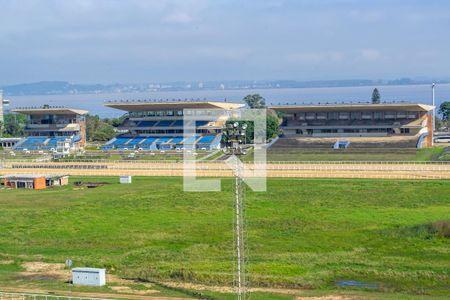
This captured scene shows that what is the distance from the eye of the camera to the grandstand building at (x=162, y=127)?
84.2 m

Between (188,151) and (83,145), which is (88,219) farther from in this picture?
(83,145)

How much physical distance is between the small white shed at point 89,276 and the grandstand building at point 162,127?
182 feet

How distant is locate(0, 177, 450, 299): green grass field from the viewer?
2655 cm

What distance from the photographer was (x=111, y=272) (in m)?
28.0

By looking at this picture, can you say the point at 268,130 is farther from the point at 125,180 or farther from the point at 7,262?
the point at 7,262

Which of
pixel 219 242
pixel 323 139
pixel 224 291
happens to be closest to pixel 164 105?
Answer: pixel 323 139

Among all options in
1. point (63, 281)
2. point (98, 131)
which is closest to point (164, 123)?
point (98, 131)

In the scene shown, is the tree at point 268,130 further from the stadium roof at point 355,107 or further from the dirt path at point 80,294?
the dirt path at point 80,294

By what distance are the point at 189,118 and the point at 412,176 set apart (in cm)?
3979

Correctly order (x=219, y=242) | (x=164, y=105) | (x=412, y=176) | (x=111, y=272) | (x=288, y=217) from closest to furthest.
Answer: (x=111, y=272), (x=219, y=242), (x=288, y=217), (x=412, y=176), (x=164, y=105)
